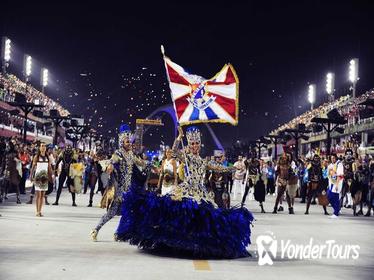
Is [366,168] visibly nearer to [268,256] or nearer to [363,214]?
[363,214]

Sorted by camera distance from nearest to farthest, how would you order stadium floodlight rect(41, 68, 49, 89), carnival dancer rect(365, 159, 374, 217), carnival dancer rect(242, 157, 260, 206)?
carnival dancer rect(365, 159, 374, 217) < carnival dancer rect(242, 157, 260, 206) < stadium floodlight rect(41, 68, 49, 89)

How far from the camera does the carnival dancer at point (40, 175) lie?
1784cm

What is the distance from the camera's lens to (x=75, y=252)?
424 inches

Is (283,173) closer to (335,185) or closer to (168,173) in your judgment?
(335,185)

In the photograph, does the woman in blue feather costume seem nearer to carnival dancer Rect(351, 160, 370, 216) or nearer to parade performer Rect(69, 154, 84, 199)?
parade performer Rect(69, 154, 84, 199)

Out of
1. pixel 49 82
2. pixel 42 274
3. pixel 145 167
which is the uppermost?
pixel 49 82

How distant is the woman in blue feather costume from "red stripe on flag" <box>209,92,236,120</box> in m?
1.62

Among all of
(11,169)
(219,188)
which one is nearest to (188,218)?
(219,188)

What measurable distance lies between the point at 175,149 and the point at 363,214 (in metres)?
13.6

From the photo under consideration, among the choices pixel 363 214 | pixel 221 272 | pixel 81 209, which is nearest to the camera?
pixel 221 272

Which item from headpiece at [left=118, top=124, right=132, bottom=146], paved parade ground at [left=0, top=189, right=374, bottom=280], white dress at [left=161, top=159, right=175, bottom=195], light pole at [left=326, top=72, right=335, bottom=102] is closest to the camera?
paved parade ground at [left=0, top=189, right=374, bottom=280]

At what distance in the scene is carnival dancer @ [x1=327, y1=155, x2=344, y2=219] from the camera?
21516mm

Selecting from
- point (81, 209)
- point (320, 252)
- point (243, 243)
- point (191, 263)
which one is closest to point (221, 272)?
point (191, 263)

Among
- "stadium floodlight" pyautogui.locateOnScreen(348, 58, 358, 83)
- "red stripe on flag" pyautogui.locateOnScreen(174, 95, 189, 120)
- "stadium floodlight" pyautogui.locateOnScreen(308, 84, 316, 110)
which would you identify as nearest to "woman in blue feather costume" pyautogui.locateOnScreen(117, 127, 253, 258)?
"red stripe on flag" pyautogui.locateOnScreen(174, 95, 189, 120)
